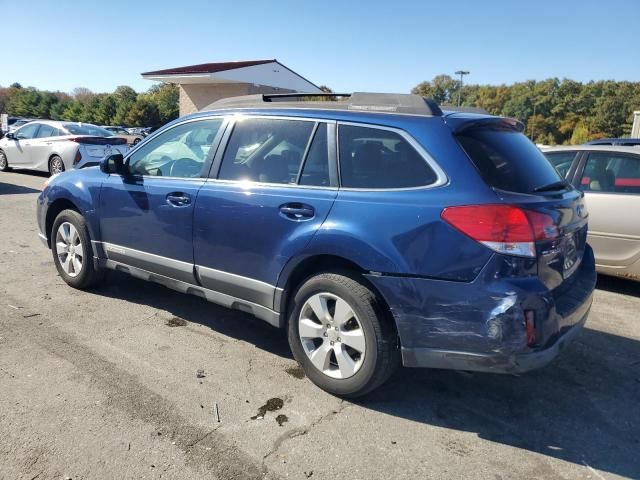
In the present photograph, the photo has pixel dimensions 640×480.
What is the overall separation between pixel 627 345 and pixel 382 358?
258cm

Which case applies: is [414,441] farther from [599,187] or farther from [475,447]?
[599,187]

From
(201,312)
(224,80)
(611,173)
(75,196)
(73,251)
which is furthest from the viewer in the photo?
(224,80)

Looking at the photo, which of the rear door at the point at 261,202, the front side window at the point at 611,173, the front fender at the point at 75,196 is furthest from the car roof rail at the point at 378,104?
the front side window at the point at 611,173

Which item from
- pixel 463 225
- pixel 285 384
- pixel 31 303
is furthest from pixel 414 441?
pixel 31 303

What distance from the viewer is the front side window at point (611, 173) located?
567cm

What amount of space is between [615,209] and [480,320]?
3.80 meters

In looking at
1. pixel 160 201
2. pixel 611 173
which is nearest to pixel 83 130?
pixel 160 201

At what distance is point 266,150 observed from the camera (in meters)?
3.71

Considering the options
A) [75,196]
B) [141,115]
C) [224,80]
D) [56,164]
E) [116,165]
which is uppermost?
[224,80]

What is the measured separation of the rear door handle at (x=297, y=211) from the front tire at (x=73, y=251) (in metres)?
2.40

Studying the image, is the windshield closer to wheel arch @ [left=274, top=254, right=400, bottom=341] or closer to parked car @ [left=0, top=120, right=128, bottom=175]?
parked car @ [left=0, top=120, right=128, bottom=175]

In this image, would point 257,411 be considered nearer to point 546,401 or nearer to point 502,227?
point 502,227

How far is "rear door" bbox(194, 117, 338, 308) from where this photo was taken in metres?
3.35

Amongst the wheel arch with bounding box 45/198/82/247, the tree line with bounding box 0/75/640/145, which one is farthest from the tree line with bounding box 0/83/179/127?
the wheel arch with bounding box 45/198/82/247
